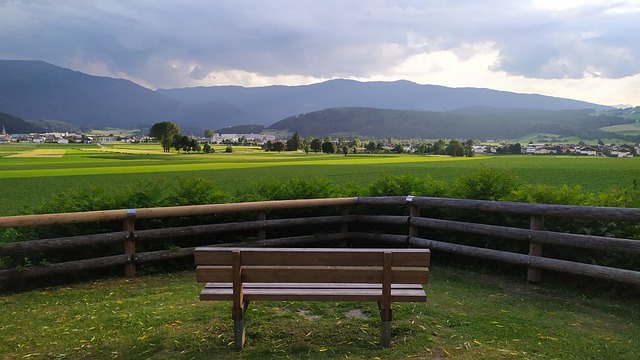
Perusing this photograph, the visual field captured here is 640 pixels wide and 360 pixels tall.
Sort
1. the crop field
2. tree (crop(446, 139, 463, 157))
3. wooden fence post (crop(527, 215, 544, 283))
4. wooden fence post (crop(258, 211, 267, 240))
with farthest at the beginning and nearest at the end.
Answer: tree (crop(446, 139, 463, 157)) < the crop field < wooden fence post (crop(258, 211, 267, 240)) < wooden fence post (crop(527, 215, 544, 283))

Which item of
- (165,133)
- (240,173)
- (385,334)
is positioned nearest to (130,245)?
(385,334)

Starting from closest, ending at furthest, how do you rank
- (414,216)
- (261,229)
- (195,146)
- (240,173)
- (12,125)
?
(261,229) → (414,216) → (240,173) → (195,146) → (12,125)

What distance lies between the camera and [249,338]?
4906 millimetres

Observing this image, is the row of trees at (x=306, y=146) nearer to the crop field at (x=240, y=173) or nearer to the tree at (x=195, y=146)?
the tree at (x=195, y=146)

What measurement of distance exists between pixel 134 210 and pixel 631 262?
282 inches

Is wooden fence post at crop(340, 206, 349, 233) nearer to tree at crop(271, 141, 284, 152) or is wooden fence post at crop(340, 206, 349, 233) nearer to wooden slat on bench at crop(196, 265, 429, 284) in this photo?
wooden slat on bench at crop(196, 265, 429, 284)

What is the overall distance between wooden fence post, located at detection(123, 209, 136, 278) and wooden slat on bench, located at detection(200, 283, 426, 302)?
11.3 ft

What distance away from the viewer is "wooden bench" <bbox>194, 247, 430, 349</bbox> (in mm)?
4402

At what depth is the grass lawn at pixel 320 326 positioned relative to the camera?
183 inches

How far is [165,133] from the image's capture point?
334ft

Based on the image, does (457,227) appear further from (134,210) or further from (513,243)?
(134,210)

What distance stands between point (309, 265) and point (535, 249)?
4329mm

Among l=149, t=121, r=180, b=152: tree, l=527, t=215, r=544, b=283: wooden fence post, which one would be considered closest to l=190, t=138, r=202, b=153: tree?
l=149, t=121, r=180, b=152: tree

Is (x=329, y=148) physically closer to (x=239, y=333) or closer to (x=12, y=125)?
(x=239, y=333)
